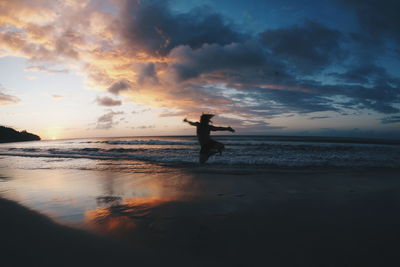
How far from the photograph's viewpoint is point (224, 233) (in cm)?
439

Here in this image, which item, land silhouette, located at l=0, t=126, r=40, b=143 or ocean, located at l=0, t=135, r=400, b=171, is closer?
ocean, located at l=0, t=135, r=400, b=171

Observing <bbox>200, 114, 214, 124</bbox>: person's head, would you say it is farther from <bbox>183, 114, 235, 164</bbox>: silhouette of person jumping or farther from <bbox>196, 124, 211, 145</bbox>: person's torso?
<bbox>196, 124, 211, 145</bbox>: person's torso

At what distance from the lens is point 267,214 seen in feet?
17.8

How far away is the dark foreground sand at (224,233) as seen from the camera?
3.54 m

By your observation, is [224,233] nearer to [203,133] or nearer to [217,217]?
[217,217]

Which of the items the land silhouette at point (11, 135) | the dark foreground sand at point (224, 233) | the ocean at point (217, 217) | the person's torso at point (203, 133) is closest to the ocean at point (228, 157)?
the ocean at point (217, 217)

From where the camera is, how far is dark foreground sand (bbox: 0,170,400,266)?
3543 millimetres

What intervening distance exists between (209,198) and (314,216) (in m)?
2.91

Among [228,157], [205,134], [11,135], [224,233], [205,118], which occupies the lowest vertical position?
[224,233]

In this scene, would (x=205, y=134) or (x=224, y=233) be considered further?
(x=205, y=134)

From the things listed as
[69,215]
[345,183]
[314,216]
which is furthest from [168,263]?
[345,183]

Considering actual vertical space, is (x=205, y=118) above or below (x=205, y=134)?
above

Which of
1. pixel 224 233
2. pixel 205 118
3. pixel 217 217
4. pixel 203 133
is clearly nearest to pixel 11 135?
pixel 203 133

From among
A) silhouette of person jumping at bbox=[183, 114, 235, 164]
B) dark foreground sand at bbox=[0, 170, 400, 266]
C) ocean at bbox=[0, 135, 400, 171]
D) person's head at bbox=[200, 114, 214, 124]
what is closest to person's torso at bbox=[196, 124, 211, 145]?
silhouette of person jumping at bbox=[183, 114, 235, 164]
